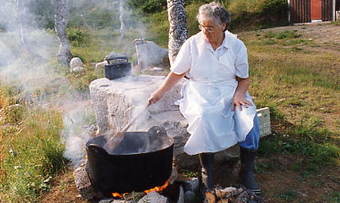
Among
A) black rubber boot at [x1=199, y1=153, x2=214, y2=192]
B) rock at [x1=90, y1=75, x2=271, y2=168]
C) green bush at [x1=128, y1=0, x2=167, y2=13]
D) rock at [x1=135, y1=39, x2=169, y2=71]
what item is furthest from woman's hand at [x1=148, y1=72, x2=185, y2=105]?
green bush at [x1=128, y1=0, x2=167, y2=13]

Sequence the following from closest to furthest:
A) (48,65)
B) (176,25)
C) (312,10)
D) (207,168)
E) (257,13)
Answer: (207,168) < (176,25) < (48,65) < (257,13) < (312,10)

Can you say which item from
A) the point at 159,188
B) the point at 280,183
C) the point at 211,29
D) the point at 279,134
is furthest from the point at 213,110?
the point at 279,134

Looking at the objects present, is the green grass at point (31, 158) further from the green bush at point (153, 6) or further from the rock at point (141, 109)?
the green bush at point (153, 6)

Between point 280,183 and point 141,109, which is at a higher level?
point 141,109

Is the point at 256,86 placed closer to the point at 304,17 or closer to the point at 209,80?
the point at 209,80

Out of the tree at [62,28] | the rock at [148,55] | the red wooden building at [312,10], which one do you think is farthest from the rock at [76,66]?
the red wooden building at [312,10]

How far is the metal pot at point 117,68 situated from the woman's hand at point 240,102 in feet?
6.16

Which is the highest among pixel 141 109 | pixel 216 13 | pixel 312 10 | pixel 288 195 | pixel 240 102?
pixel 216 13

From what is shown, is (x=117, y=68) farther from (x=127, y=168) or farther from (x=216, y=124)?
(x=127, y=168)

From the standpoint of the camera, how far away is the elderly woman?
350 cm

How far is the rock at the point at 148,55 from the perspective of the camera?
35.5 ft

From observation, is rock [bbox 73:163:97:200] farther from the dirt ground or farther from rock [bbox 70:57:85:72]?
rock [bbox 70:57:85:72]

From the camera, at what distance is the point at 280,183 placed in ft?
13.3

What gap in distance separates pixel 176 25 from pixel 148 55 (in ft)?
6.67
